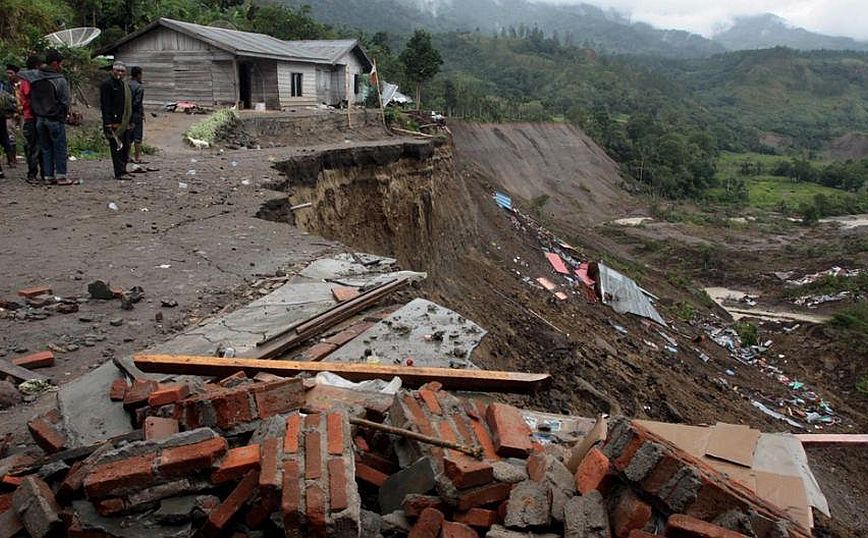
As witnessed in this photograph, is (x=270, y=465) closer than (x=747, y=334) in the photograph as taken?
Yes

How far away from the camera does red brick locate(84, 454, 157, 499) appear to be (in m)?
1.94

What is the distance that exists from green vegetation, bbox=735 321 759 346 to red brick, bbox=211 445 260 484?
16.8 m

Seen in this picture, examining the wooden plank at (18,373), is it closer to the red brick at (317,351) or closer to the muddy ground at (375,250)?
the muddy ground at (375,250)

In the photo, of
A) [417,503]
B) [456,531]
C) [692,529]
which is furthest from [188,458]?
[692,529]

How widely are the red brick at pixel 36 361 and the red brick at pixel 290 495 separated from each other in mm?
2373

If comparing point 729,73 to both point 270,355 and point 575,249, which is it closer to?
point 575,249

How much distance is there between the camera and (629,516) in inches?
78.4

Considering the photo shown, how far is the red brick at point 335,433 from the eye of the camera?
2105mm

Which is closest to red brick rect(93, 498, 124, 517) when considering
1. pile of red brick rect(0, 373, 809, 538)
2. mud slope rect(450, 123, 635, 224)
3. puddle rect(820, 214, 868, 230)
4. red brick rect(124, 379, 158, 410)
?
pile of red brick rect(0, 373, 809, 538)

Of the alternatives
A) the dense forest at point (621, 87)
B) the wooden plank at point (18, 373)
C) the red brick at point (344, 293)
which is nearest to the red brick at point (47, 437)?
the wooden plank at point (18, 373)

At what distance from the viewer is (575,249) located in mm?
20562

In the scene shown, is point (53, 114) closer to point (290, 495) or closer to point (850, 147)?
point (290, 495)

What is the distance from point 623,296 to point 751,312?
262 inches

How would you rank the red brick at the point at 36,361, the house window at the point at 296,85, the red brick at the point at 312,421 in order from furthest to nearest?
the house window at the point at 296,85, the red brick at the point at 36,361, the red brick at the point at 312,421
